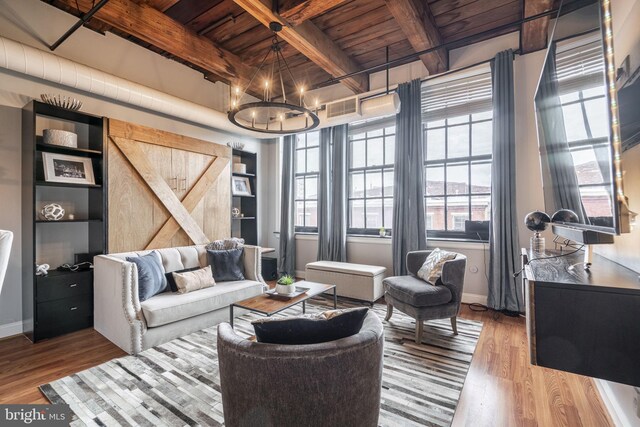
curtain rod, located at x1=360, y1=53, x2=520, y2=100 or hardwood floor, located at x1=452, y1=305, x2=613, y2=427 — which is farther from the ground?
curtain rod, located at x1=360, y1=53, x2=520, y2=100

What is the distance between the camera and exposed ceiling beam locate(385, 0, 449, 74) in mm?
2707

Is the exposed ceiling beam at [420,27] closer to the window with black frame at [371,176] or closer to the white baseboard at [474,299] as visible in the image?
the window with black frame at [371,176]

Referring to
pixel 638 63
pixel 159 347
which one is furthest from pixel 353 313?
pixel 159 347

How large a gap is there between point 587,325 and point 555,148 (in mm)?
1167

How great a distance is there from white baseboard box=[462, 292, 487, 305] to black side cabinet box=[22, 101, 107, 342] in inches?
174

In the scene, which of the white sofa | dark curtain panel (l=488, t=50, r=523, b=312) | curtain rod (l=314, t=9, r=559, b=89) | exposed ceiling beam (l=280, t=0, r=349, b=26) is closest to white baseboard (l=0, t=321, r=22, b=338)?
the white sofa

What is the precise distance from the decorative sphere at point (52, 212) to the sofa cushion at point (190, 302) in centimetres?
136

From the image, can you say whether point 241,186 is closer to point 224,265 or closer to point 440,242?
point 224,265

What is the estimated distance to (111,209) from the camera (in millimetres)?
3297

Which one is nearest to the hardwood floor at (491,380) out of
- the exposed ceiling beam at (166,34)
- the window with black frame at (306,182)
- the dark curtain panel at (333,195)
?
the dark curtain panel at (333,195)

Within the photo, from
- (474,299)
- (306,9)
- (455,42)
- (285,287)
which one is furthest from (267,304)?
(455,42)

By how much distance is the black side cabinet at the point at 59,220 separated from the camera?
2781 millimetres

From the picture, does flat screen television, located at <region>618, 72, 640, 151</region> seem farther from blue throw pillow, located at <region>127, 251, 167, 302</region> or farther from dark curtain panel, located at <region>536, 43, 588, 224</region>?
blue throw pillow, located at <region>127, 251, 167, 302</region>

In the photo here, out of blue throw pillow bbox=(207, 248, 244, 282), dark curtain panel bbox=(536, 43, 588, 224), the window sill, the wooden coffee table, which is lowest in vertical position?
the wooden coffee table
